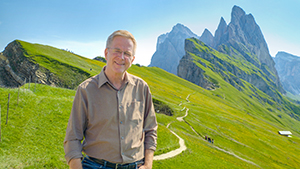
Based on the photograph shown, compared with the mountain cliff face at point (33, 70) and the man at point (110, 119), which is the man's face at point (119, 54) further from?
the mountain cliff face at point (33, 70)

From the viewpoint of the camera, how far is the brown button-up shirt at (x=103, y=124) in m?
5.14

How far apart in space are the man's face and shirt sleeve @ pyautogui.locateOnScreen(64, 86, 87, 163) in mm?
1193

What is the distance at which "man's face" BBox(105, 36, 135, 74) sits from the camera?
5547mm

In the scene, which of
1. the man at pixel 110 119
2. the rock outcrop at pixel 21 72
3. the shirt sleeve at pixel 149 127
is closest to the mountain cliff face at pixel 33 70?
the rock outcrop at pixel 21 72

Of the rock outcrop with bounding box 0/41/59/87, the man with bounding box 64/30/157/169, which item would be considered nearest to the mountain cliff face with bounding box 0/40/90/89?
the rock outcrop with bounding box 0/41/59/87

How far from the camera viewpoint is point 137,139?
19.2 feet

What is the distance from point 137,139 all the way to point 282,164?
68316 mm

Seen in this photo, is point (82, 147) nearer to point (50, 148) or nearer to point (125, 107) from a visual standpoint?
point (125, 107)

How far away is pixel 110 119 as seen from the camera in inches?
211

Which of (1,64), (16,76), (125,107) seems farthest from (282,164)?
(1,64)

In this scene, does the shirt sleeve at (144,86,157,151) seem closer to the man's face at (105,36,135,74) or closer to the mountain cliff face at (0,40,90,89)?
the man's face at (105,36,135,74)

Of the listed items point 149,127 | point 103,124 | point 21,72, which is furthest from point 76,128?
point 21,72

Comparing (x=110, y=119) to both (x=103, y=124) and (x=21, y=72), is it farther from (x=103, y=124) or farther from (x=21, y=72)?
(x=21, y=72)

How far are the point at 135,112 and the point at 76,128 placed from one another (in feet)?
5.93
